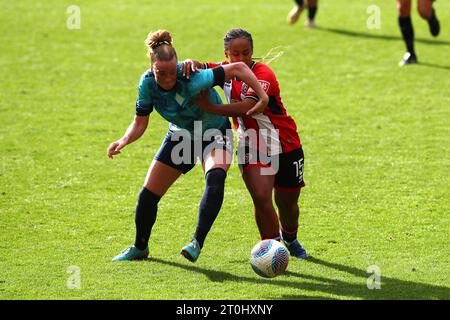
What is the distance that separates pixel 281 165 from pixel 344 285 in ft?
3.84

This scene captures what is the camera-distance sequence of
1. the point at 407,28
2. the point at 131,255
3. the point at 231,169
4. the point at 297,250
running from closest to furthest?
the point at 131,255
the point at 297,250
the point at 231,169
the point at 407,28

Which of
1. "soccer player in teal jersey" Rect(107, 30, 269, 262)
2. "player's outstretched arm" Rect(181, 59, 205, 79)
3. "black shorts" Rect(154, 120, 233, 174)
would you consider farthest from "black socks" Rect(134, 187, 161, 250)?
"player's outstretched arm" Rect(181, 59, 205, 79)

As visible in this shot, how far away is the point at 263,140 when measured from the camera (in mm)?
7766

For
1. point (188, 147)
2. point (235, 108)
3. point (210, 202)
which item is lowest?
point (210, 202)

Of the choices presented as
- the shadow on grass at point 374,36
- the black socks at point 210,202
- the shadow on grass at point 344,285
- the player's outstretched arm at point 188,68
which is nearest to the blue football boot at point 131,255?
the shadow on grass at point 344,285

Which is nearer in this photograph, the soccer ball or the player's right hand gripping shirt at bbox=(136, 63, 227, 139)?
the soccer ball

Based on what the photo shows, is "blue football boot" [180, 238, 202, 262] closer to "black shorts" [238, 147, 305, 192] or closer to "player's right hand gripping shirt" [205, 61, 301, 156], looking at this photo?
"black shorts" [238, 147, 305, 192]

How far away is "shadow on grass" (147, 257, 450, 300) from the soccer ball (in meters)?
0.14

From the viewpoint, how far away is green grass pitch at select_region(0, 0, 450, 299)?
7.63 meters

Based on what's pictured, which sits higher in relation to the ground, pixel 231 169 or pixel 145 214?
pixel 145 214

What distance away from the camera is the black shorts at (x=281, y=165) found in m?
7.73

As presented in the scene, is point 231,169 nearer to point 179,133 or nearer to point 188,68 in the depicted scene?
point 179,133

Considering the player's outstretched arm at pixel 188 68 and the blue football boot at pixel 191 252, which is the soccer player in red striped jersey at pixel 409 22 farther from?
the blue football boot at pixel 191 252

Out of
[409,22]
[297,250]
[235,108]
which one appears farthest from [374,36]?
[235,108]
